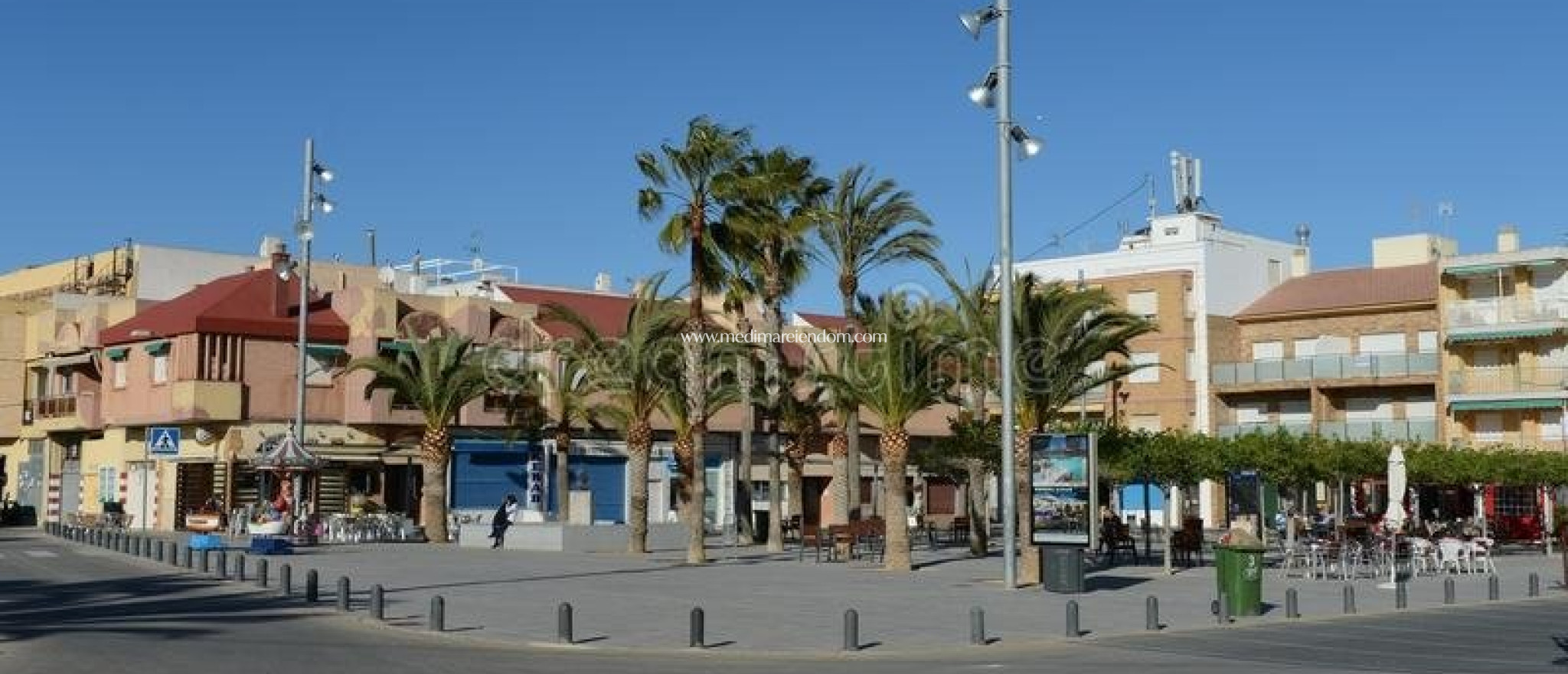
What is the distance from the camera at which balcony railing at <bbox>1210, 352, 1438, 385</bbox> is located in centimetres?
5997

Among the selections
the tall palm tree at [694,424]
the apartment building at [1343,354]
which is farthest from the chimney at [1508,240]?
the tall palm tree at [694,424]

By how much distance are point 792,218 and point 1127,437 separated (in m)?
10.1

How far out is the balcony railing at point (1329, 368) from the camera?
5997 cm

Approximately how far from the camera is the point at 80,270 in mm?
72250

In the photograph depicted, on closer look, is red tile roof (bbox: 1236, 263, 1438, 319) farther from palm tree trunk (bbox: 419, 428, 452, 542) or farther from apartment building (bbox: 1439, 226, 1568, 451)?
palm tree trunk (bbox: 419, 428, 452, 542)

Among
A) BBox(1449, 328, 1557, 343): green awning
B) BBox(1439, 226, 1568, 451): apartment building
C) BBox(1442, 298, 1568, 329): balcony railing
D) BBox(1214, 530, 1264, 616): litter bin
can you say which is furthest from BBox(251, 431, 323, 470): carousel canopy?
BBox(1442, 298, 1568, 329): balcony railing

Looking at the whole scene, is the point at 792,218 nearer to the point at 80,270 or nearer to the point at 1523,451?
the point at 1523,451

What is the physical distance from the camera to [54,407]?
186 feet

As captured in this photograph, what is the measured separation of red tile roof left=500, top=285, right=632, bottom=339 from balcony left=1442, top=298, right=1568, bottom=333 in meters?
31.2

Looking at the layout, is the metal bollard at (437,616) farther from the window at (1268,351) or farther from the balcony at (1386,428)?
the window at (1268,351)

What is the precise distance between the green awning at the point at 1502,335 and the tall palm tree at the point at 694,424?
1280 inches

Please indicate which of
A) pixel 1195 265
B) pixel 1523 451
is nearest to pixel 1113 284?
pixel 1195 265

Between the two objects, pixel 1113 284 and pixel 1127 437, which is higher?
pixel 1113 284

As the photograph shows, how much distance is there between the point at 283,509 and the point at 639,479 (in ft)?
33.0
